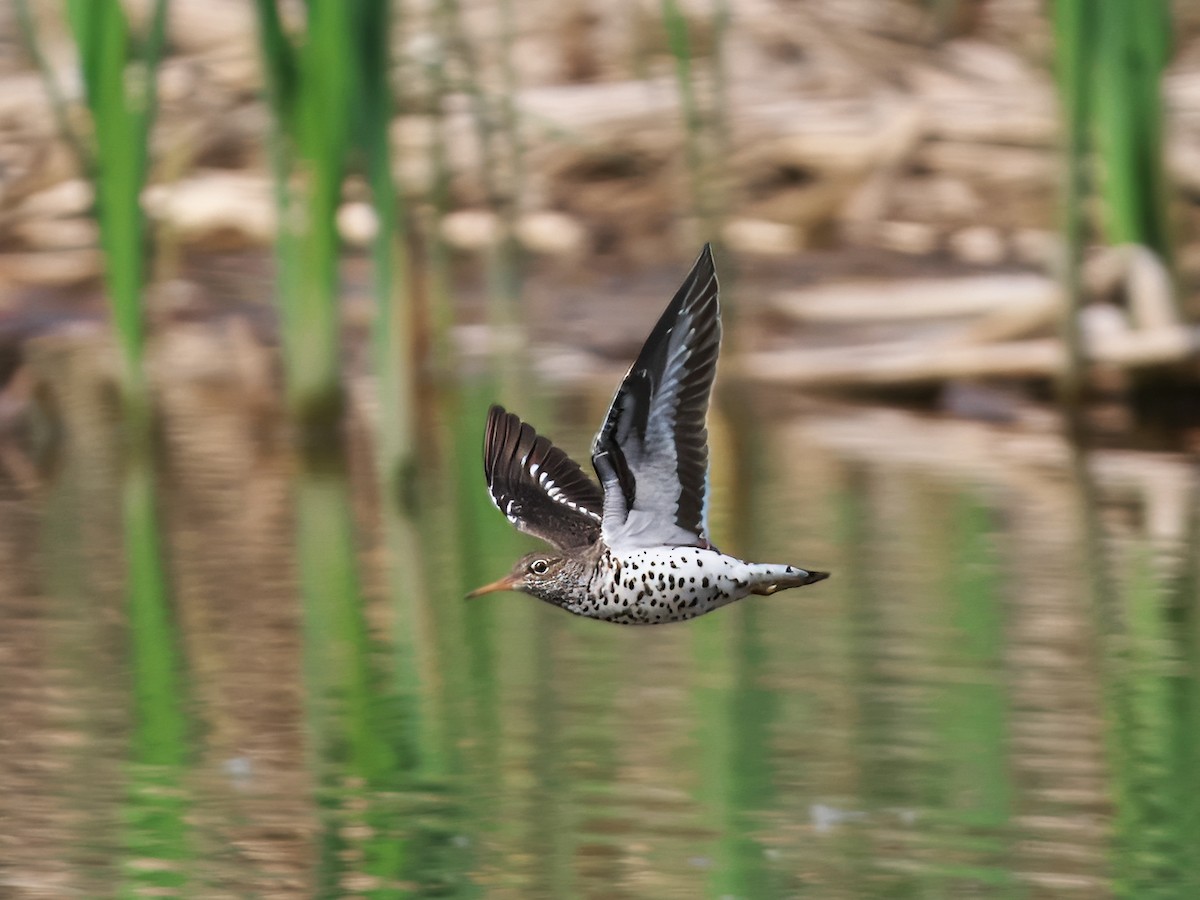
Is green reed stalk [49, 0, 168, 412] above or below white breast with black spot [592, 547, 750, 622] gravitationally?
above

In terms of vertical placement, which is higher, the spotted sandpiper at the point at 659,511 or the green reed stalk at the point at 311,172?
the green reed stalk at the point at 311,172

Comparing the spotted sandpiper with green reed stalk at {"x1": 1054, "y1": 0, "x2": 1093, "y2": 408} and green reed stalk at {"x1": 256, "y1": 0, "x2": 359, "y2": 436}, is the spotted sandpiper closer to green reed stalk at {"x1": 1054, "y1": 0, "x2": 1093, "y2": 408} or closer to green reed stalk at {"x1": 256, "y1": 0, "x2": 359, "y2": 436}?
green reed stalk at {"x1": 256, "y1": 0, "x2": 359, "y2": 436}

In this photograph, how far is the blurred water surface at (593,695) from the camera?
16.6ft

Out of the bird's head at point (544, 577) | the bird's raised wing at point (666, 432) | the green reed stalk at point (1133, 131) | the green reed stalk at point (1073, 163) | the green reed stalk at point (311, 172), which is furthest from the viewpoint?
the green reed stalk at point (1133, 131)

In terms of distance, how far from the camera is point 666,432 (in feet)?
14.8

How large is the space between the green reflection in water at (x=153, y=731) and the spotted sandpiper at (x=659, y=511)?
886 mm

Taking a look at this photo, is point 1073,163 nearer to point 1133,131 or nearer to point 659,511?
point 1133,131

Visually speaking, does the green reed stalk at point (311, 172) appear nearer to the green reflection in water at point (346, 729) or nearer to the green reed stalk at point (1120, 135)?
the green reflection in water at point (346, 729)

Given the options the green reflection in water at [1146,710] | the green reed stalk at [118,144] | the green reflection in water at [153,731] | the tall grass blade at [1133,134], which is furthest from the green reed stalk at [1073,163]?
the green reflection in water at [153,731]

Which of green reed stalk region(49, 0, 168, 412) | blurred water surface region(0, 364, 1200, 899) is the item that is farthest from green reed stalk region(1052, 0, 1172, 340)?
green reed stalk region(49, 0, 168, 412)

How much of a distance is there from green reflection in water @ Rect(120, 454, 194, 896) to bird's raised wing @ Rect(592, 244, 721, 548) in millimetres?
1153

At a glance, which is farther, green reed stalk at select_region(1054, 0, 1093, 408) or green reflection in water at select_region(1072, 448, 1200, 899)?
green reed stalk at select_region(1054, 0, 1093, 408)

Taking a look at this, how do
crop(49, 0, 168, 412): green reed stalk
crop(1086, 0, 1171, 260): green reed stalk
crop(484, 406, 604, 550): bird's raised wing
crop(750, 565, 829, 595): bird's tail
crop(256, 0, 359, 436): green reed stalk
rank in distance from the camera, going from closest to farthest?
crop(750, 565, 829, 595): bird's tail, crop(484, 406, 604, 550): bird's raised wing, crop(256, 0, 359, 436): green reed stalk, crop(49, 0, 168, 412): green reed stalk, crop(1086, 0, 1171, 260): green reed stalk

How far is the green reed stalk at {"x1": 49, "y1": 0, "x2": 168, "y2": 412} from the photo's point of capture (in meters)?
8.70
